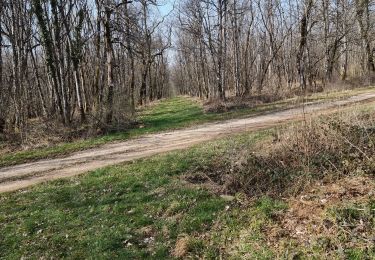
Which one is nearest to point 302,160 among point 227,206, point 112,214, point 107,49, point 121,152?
point 227,206

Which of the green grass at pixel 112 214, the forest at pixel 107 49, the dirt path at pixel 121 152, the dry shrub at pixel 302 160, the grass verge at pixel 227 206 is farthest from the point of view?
the forest at pixel 107 49

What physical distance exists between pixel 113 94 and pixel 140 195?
1246 cm

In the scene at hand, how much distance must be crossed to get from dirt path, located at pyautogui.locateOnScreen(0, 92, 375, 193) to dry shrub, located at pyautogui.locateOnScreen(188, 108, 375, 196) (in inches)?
73.1

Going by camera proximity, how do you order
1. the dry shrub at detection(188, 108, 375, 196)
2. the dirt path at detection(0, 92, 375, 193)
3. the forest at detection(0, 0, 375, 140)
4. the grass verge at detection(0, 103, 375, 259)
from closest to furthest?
1. the grass verge at detection(0, 103, 375, 259)
2. the dry shrub at detection(188, 108, 375, 196)
3. the dirt path at detection(0, 92, 375, 193)
4. the forest at detection(0, 0, 375, 140)

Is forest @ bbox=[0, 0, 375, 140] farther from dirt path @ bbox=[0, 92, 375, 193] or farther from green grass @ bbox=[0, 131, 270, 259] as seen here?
green grass @ bbox=[0, 131, 270, 259]

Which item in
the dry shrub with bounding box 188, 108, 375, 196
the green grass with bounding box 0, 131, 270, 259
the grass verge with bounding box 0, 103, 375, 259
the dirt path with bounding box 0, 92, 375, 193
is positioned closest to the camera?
the grass verge with bounding box 0, 103, 375, 259

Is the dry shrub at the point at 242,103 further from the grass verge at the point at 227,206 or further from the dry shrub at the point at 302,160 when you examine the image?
the dry shrub at the point at 302,160

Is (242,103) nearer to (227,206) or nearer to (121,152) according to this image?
(121,152)

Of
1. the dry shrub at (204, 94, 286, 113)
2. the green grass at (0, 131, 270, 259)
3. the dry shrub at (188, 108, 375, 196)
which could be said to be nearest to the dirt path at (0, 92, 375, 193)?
the green grass at (0, 131, 270, 259)

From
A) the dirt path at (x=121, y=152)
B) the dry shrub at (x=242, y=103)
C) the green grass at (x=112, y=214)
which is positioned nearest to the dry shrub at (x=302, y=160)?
the green grass at (x=112, y=214)

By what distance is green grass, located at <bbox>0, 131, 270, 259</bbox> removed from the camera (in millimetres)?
6836

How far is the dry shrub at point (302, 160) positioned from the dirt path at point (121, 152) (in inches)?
73.1

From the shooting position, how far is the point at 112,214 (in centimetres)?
803

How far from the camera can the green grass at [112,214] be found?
6836 mm
